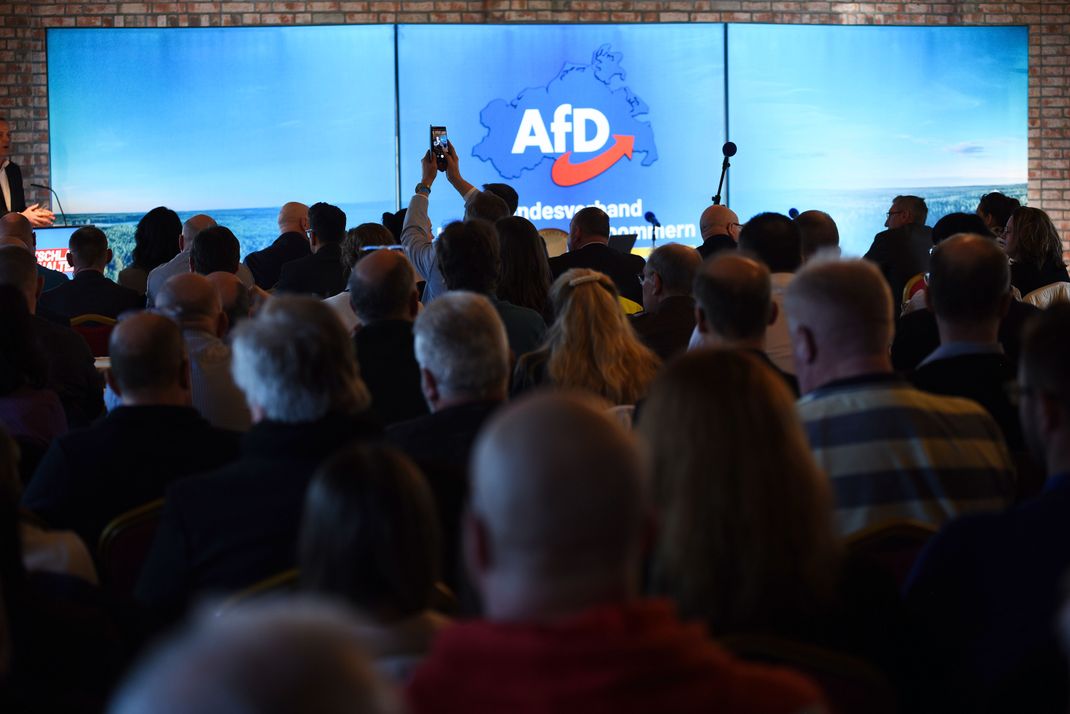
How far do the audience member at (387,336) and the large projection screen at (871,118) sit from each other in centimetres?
671

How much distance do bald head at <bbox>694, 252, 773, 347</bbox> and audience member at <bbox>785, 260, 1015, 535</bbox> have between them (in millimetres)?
471

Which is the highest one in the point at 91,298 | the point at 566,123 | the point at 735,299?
the point at 566,123

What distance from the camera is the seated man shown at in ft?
3.87

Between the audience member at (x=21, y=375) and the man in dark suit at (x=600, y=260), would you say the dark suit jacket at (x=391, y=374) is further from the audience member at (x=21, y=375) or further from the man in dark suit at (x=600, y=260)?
the man in dark suit at (x=600, y=260)

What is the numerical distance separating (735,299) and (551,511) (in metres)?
2.16

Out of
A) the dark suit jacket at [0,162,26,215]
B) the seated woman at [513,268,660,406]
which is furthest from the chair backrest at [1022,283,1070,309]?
the dark suit jacket at [0,162,26,215]

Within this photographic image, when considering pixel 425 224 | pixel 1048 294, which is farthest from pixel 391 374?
pixel 1048 294

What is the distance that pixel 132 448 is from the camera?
2.92m

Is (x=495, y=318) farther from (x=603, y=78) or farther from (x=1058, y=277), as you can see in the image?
(x=603, y=78)

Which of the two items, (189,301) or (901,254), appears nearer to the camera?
(189,301)

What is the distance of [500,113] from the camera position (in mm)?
10133

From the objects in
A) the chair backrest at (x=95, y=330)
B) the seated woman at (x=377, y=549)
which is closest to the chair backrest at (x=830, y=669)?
the seated woman at (x=377, y=549)

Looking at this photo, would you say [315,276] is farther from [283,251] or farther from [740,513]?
[740,513]

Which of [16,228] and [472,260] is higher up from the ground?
[16,228]
